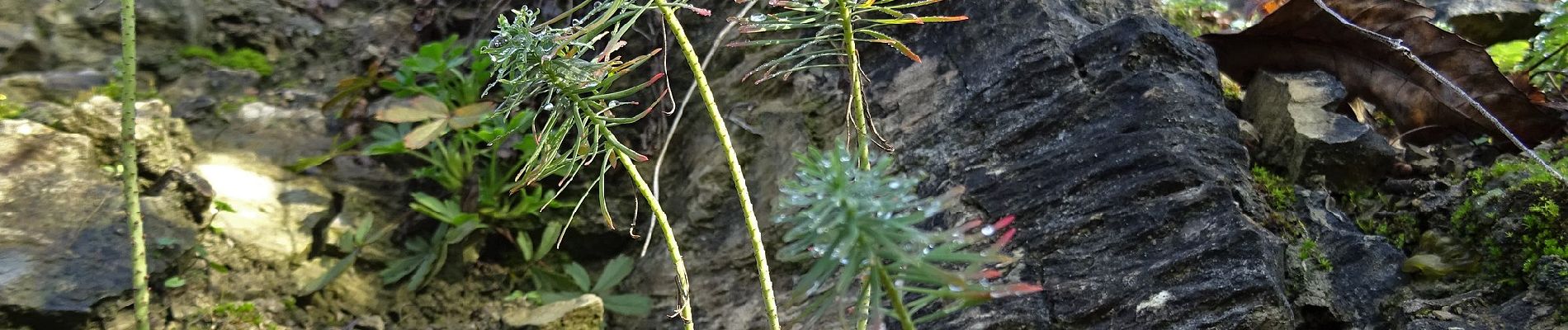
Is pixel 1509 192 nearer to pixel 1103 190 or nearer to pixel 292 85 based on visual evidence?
pixel 1103 190

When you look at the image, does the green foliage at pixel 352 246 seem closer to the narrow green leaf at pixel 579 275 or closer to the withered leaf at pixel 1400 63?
the narrow green leaf at pixel 579 275

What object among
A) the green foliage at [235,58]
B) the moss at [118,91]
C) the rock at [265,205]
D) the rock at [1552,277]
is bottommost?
the rock at [1552,277]

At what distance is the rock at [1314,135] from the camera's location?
2154 millimetres

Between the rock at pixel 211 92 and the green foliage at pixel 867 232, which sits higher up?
the rock at pixel 211 92

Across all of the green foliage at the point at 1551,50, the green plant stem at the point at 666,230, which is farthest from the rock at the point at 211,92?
the green foliage at the point at 1551,50

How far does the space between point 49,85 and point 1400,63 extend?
4.03m

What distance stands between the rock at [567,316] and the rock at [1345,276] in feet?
5.57

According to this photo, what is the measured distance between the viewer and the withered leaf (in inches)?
86.8

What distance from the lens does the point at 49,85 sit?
2947 millimetres

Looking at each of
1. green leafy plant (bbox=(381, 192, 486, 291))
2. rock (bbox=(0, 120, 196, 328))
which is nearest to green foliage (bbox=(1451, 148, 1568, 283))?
green leafy plant (bbox=(381, 192, 486, 291))

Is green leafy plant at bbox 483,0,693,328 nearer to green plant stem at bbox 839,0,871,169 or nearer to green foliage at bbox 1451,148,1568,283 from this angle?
green plant stem at bbox 839,0,871,169

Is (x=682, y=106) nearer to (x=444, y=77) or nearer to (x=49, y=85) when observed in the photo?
(x=444, y=77)

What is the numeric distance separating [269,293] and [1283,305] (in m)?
2.59

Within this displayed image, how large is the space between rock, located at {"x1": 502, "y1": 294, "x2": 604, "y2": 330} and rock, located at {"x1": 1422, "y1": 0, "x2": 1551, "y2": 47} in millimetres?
2736
